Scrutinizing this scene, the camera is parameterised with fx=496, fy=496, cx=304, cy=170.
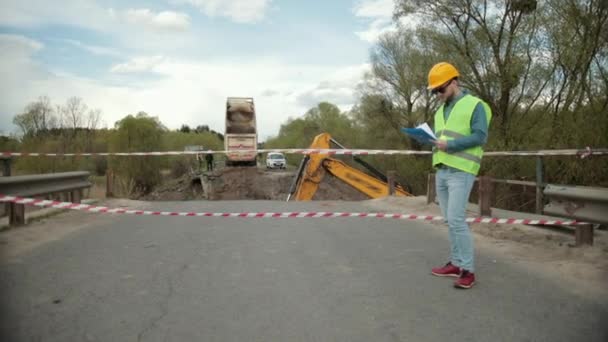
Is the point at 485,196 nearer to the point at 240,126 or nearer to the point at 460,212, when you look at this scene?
the point at 460,212

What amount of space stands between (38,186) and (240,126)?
1025 inches

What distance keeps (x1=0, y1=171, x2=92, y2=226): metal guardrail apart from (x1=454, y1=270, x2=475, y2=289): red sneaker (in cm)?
661

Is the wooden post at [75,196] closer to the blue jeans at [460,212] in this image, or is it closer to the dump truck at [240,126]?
the blue jeans at [460,212]

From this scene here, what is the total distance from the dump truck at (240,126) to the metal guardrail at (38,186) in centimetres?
2241

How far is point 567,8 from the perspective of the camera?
1499 centimetres

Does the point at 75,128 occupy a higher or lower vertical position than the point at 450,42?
lower

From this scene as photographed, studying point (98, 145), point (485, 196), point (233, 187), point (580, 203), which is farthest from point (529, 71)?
point (98, 145)

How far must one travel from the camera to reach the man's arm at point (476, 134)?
15.2 feet

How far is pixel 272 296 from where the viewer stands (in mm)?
4312

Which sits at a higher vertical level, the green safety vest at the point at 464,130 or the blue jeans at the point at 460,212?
the green safety vest at the point at 464,130

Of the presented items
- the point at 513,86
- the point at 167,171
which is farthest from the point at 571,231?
the point at 167,171

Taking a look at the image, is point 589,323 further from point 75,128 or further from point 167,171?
point 167,171

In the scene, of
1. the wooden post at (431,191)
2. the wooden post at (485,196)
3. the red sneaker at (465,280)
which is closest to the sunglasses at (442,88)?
the red sneaker at (465,280)

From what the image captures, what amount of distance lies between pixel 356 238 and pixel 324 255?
1348mm
